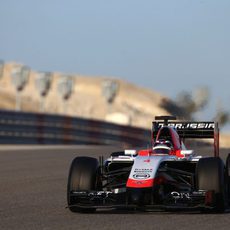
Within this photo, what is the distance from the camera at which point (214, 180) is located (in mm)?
9789

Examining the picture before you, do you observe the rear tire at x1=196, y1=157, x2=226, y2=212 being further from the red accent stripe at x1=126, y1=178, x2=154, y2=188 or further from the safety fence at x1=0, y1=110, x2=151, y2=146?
the safety fence at x1=0, y1=110, x2=151, y2=146

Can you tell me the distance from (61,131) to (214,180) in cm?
1893

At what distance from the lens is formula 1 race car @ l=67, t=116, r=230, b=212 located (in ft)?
31.7

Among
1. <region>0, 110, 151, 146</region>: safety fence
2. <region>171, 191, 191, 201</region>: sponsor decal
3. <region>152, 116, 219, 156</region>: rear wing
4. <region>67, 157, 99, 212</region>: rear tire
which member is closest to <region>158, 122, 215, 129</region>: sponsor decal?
<region>152, 116, 219, 156</region>: rear wing

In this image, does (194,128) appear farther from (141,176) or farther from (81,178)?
(141,176)

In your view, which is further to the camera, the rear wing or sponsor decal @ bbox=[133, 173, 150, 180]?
the rear wing

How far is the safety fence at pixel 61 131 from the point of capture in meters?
26.7

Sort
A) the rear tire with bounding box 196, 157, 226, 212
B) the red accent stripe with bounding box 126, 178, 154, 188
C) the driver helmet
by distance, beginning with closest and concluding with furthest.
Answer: the red accent stripe with bounding box 126, 178, 154, 188 < the rear tire with bounding box 196, 157, 226, 212 < the driver helmet

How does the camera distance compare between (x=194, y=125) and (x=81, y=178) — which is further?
(x=194, y=125)

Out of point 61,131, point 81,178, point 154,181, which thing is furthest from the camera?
point 61,131

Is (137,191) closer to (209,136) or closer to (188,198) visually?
(188,198)

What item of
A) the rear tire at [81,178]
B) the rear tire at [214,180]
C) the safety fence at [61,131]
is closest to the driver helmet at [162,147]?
the rear tire at [81,178]

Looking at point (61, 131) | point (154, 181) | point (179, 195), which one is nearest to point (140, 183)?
point (154, 181)

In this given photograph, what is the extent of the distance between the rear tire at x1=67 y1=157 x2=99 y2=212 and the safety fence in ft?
53.0
